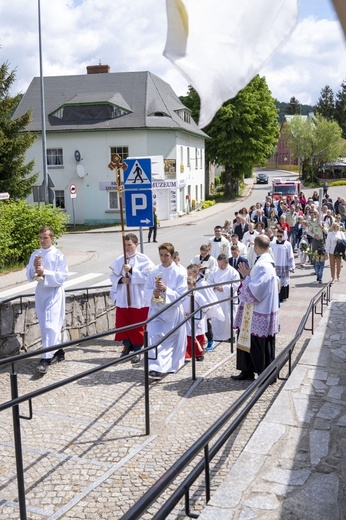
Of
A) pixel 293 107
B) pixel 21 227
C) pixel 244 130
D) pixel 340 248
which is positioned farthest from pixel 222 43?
pixel 293 107

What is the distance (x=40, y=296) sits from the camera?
822cm

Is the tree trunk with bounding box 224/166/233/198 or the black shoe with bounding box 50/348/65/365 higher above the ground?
the tree trunk with bounding box 224/166/233/198

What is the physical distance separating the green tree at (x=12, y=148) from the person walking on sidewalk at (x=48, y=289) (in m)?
20.0

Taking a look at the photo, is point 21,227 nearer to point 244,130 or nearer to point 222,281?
point 222,281

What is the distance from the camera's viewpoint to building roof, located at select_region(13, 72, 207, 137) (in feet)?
121

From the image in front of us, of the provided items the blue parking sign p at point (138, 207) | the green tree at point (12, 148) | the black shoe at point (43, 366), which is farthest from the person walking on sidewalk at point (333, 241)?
the green tree at point (12, 148)

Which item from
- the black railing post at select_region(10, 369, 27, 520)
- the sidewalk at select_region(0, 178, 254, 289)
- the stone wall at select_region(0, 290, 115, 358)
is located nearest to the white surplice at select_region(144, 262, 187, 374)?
the stone wall at select_region(0, 290, 115, 358)

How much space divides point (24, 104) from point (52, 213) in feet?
73.4

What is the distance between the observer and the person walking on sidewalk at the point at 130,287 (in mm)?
8828

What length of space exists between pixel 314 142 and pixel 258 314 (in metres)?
75.4

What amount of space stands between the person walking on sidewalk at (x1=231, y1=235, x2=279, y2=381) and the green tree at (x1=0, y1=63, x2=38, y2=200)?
22.2 metres

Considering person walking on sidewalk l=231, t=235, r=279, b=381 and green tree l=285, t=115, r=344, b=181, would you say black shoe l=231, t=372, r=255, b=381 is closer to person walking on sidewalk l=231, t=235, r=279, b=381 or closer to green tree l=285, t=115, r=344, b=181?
person walking on sidewalk l=231, t=235, r=279, b=381

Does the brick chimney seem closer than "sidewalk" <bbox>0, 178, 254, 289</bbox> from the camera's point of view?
No

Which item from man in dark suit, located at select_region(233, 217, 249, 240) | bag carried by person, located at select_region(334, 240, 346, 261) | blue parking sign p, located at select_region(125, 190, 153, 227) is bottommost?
bag carried by person, located at select_region(334, 240, 346, 261)
